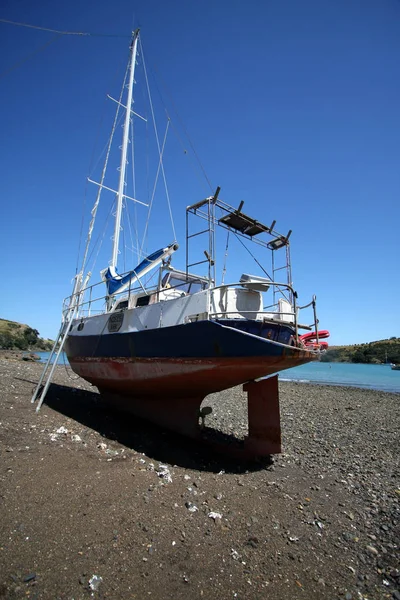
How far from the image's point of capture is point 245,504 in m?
4.98

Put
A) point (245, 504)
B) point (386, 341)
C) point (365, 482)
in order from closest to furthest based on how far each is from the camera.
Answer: point (245, 504) → point (365, 482) → point (386, 341)

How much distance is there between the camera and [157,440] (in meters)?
7.80

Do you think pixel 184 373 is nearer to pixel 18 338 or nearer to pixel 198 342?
pixel 198 342

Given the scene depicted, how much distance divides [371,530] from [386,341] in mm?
107989

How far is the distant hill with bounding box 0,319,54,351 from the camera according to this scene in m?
64.5

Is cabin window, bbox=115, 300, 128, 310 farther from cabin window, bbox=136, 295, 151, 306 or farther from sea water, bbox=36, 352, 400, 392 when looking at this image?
sea water, bbox=36, 352, 400, 392

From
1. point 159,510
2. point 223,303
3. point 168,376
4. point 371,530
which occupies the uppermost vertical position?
point 223,303

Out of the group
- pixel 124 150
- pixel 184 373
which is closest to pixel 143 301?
pixel 184 373

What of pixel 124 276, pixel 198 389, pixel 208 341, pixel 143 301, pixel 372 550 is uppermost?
pixel 124 276

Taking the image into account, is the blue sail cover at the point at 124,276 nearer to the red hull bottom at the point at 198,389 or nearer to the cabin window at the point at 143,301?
the cabin window at the point at 143,301

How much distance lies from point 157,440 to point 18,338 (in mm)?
74951

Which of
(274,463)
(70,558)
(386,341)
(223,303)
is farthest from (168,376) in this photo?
(386,341)

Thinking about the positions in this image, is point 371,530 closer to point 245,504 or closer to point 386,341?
point 245,504

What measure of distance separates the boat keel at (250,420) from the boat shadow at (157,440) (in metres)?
0.16
